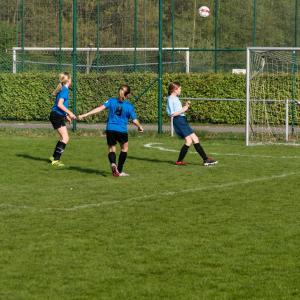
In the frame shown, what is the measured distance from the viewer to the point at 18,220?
12.9 m

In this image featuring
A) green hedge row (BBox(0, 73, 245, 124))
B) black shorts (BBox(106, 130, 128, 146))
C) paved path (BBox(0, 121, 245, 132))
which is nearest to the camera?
black shorts (BBox(106, 130, 128, 146))

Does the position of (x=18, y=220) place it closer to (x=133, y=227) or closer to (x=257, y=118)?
(x=133, y=227)

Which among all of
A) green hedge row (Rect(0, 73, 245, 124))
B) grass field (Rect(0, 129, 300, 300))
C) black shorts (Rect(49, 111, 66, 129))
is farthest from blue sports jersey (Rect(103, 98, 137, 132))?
green hedge row (Rect(0, 73, 245, 124))

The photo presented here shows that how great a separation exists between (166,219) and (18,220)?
6.17ft

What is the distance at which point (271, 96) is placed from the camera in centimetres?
3162

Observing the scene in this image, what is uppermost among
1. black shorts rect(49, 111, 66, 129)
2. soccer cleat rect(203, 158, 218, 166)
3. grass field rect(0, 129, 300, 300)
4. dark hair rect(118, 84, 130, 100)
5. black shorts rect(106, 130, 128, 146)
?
dark hair rect(118, 84, 130, 100)

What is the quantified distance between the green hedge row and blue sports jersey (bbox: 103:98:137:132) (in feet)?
51.7

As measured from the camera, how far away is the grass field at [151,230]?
935 centimetres

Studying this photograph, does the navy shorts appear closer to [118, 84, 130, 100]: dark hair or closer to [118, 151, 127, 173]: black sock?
[118, 151, 127, 173]: black sock

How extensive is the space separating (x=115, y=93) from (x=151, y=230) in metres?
24.1

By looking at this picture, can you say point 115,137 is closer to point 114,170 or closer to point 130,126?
point 114,170

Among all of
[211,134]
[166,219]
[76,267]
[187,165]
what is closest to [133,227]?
[166,219]

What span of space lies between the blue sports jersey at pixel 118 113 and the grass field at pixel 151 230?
922 millimetres

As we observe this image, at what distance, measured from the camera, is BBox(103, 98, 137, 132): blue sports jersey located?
17828 millimetres
